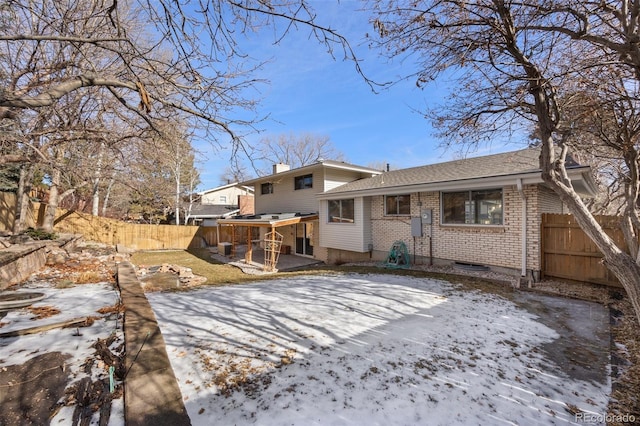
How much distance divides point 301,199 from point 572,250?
11193 mm

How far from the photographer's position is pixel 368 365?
3156mm

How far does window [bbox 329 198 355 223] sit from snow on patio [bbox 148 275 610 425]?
715 cm

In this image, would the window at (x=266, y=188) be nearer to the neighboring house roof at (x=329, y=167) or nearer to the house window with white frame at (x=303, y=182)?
the neighboring house roof at (x=329, y=167)

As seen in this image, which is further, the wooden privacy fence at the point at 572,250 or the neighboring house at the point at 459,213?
the neighboring house at the point at 459,213

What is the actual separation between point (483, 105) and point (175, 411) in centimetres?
636

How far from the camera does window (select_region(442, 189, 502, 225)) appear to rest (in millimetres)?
8375

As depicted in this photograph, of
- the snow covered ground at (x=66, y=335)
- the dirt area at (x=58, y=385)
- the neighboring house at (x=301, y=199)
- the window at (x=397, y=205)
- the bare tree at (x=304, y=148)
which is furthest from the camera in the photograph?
the bare tree at (x=304, y=148)

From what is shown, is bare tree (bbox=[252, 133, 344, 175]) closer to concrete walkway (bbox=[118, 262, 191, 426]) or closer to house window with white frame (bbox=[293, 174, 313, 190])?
house window with white frame (bbox=[293, 174, 313, 190])

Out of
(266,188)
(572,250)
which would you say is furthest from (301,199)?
(572,250)

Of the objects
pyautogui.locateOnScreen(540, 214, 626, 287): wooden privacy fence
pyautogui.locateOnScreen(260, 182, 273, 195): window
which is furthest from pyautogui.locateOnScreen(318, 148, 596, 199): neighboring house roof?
pyautogui.locateOnScreen(260, 182, 273, 195): window

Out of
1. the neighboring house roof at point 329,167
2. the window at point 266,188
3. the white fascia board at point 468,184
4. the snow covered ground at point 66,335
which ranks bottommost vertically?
the snow covered ground at point 66,335

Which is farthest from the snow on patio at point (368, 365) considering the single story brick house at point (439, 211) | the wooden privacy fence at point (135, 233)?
the wooden privacy fence at point (135, 233)

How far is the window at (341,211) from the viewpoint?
40.8 feet

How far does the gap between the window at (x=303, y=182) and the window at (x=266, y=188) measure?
102 inches
